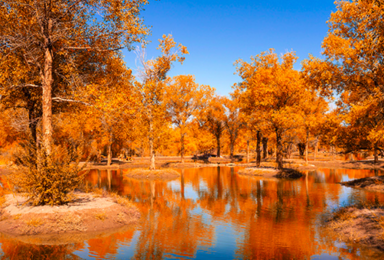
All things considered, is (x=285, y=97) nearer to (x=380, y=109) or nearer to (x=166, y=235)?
(x=380, y=109)

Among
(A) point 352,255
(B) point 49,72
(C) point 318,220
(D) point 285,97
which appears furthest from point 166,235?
(D) point 285,97

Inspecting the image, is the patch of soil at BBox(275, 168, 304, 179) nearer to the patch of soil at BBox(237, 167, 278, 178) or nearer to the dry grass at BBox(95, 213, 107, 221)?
the patch of soil at BBox(237, 167, 278, 178)

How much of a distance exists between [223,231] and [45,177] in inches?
349

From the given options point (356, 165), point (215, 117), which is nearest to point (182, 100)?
point (215, 117)

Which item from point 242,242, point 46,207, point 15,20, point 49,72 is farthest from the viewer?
point 15,20

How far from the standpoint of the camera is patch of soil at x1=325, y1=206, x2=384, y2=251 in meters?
12.3

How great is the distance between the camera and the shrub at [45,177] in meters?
14.5

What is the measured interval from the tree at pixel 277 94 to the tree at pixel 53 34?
2371cm

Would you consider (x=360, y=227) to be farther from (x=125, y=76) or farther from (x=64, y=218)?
(x=125, y=76)

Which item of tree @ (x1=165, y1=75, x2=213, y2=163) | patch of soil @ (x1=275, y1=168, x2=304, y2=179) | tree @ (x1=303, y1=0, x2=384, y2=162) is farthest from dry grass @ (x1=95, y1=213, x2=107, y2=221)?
tree @ (x1=165, y1=75, x2=213, y2=163)

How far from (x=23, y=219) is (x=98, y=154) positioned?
4594 centimetres

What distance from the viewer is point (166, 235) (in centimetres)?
1358

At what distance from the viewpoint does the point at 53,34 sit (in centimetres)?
1686

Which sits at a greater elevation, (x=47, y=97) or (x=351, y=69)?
(x=351, y=69)
